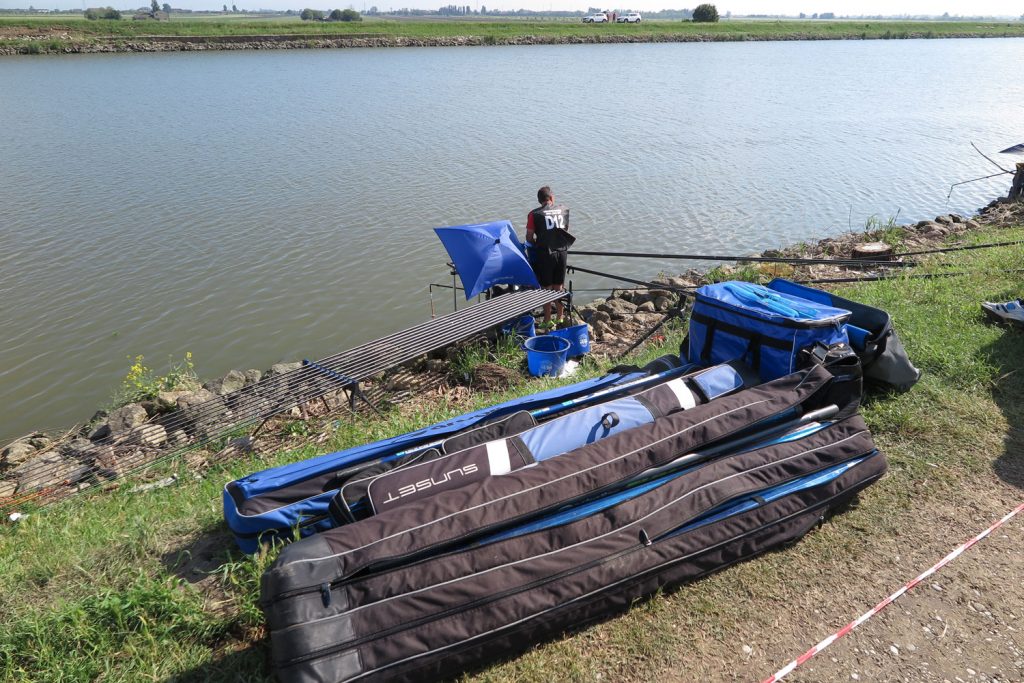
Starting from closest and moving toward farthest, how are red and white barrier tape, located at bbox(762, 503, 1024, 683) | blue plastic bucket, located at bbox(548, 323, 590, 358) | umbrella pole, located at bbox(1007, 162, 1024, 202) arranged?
red and white barrier tape, located at bbox(762, 503, 1024, 683) → blue plastic bucket, located at bbox(548, 323, 590, 358) → umbrella pole, located at bbox(1007, 162, 1024, 202)

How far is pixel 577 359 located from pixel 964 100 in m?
34.7

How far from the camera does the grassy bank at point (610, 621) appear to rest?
3.04 m

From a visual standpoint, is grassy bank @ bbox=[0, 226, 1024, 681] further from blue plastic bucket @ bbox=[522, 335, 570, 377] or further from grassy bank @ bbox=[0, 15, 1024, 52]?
grassy bank @ bbox=[0, 15, 1024, 52]

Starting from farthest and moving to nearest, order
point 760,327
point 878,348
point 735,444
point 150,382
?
point 150,382 → point 878,348 → point 760,327 → point 735,444

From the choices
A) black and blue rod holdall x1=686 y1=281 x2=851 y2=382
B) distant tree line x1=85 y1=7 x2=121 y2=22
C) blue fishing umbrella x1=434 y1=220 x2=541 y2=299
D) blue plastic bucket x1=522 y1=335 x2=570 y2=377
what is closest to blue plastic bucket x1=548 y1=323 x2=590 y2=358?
blue plastic bucket x1=522 y1=335 x2=570 y2=377

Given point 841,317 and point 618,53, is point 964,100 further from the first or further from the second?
point 841,317

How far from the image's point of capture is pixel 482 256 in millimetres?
7922

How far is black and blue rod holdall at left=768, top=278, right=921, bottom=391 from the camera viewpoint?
493 centimetres

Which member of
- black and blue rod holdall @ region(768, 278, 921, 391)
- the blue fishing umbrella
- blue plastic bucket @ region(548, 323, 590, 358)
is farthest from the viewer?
the blue fishing umbrella

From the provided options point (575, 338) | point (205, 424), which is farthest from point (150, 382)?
point (575, 338)

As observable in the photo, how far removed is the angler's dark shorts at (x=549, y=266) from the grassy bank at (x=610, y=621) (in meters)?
3.65

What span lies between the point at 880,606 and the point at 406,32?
68684mm

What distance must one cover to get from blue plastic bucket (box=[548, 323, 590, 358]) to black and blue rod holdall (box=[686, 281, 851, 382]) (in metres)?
2.43

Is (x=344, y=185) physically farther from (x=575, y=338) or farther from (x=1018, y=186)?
(x=1018, y=186)
